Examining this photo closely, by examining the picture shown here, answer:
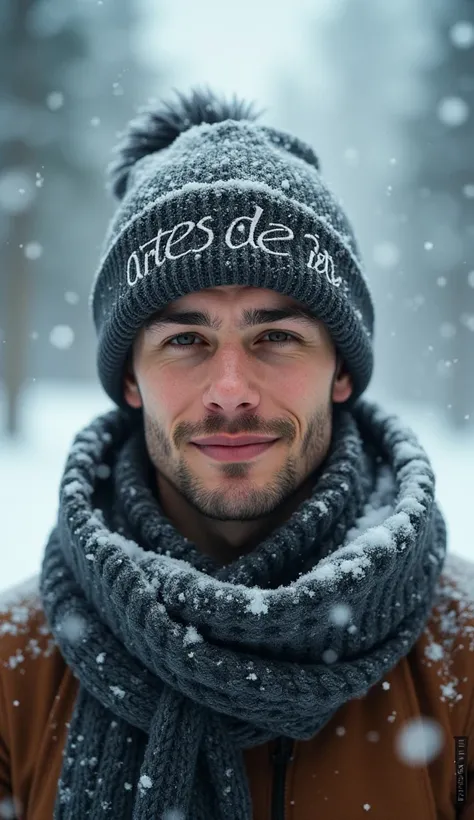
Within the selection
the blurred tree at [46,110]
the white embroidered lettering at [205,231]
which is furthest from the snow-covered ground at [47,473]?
the white embroidered lettering at [205,231]

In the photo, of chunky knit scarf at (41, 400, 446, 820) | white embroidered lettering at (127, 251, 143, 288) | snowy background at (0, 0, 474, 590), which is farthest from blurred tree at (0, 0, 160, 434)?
chunky knit scarf at (41, 400, 446, 820)

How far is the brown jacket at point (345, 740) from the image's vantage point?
1493 millimetres

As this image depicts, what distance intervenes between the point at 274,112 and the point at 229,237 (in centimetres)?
411

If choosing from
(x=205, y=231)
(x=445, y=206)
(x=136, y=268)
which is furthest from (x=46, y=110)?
(x=205, y=231)

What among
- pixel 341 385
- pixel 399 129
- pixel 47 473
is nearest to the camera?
pixel 341 385

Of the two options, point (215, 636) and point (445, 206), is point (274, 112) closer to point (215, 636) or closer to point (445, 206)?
point (445, 206)

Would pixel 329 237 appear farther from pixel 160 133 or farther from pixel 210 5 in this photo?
pixel 210 5

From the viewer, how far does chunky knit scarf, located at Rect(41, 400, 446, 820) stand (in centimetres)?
140

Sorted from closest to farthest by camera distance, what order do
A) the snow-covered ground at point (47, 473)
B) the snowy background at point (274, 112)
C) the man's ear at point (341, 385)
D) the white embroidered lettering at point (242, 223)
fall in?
the white embroidered lettering at point (242, 223)
the man's ear at point (341, 385)
the snow-covered ground at point (47, 473)
the snowy background at point (274, 112)

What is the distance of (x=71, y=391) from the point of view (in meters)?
11.4

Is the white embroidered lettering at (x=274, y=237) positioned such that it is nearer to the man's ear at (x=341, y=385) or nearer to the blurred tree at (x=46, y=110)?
the man's ear at (x=341, y=385)

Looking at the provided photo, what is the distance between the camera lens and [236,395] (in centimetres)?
166

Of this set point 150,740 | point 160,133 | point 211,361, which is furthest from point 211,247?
point 150,740

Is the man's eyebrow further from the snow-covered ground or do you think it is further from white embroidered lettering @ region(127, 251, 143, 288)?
the snow-covered ground
